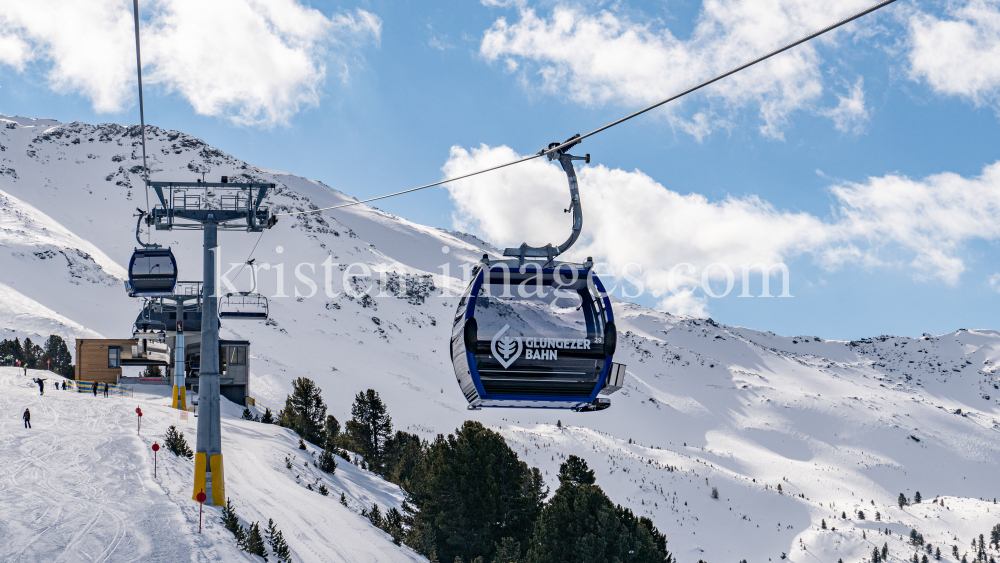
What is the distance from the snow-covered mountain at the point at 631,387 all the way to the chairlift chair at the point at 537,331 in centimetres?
1528

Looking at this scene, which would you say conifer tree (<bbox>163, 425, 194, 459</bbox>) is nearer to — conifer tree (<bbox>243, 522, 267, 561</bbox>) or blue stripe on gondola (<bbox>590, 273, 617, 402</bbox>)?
conifer tree (<bbox>243, 522, 267, 561</bbox>)

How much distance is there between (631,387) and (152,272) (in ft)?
366

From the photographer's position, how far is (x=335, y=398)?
86.1m

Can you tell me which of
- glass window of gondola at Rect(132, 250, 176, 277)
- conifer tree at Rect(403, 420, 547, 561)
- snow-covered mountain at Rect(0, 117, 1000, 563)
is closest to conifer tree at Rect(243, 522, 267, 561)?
snow-covered mountain at Rect(0, 117, 1000, 563)

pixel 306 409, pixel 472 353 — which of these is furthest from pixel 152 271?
pixel 306 409

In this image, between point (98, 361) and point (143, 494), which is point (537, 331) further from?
point (98, 361)

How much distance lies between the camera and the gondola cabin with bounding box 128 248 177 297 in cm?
2788

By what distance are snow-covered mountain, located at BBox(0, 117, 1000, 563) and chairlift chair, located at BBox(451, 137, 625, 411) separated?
50.1 ft

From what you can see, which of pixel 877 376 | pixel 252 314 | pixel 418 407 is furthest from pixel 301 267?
pixel 877 376

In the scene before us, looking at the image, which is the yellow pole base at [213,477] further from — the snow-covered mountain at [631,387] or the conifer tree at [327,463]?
the conifer tree at [327,463]

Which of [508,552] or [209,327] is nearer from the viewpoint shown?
[209,327]

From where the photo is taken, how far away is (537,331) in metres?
11.8

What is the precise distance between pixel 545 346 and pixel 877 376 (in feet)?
659

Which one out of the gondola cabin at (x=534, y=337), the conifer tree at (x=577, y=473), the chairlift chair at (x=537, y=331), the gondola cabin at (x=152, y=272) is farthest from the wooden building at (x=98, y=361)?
the chairlift chair at (x=537, y=331)
